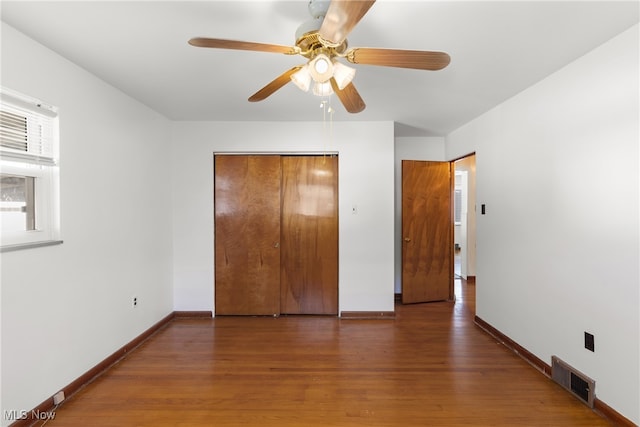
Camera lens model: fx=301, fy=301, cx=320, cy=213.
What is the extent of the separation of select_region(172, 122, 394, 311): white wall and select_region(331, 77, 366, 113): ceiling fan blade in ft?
5.33

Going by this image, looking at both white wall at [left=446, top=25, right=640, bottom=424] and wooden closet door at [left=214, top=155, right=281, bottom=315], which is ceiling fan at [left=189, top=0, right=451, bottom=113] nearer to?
white wall at [left=446, top=25, right=640, bottom=424]

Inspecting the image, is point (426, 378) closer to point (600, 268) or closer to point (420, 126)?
point (600, 268)

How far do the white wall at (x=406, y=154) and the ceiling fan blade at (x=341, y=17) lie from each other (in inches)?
128

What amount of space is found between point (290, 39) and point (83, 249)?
82.7 inches

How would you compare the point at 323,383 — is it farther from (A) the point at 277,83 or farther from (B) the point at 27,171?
(B) the point at 27,171

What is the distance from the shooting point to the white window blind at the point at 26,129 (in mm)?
1713

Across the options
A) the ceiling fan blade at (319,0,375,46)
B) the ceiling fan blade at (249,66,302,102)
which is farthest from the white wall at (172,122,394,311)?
the ceiling fan blade at (319,0,375,46)

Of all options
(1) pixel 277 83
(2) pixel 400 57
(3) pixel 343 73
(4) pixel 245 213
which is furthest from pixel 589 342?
(4) pixel 245 213

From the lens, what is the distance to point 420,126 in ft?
12.3

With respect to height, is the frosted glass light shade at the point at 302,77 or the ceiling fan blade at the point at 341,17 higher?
the ceiling fan blade at the point at 341,17

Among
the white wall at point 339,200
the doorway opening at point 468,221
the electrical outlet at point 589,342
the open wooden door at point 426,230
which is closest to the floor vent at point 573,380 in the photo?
the electrical outlet at point 589,342

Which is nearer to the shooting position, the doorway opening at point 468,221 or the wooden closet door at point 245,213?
the wooden closet door at point 245,213

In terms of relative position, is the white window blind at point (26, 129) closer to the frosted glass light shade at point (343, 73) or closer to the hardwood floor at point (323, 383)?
the hardwood floor at point (323, 383)

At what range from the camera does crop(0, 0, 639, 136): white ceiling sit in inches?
61.0
